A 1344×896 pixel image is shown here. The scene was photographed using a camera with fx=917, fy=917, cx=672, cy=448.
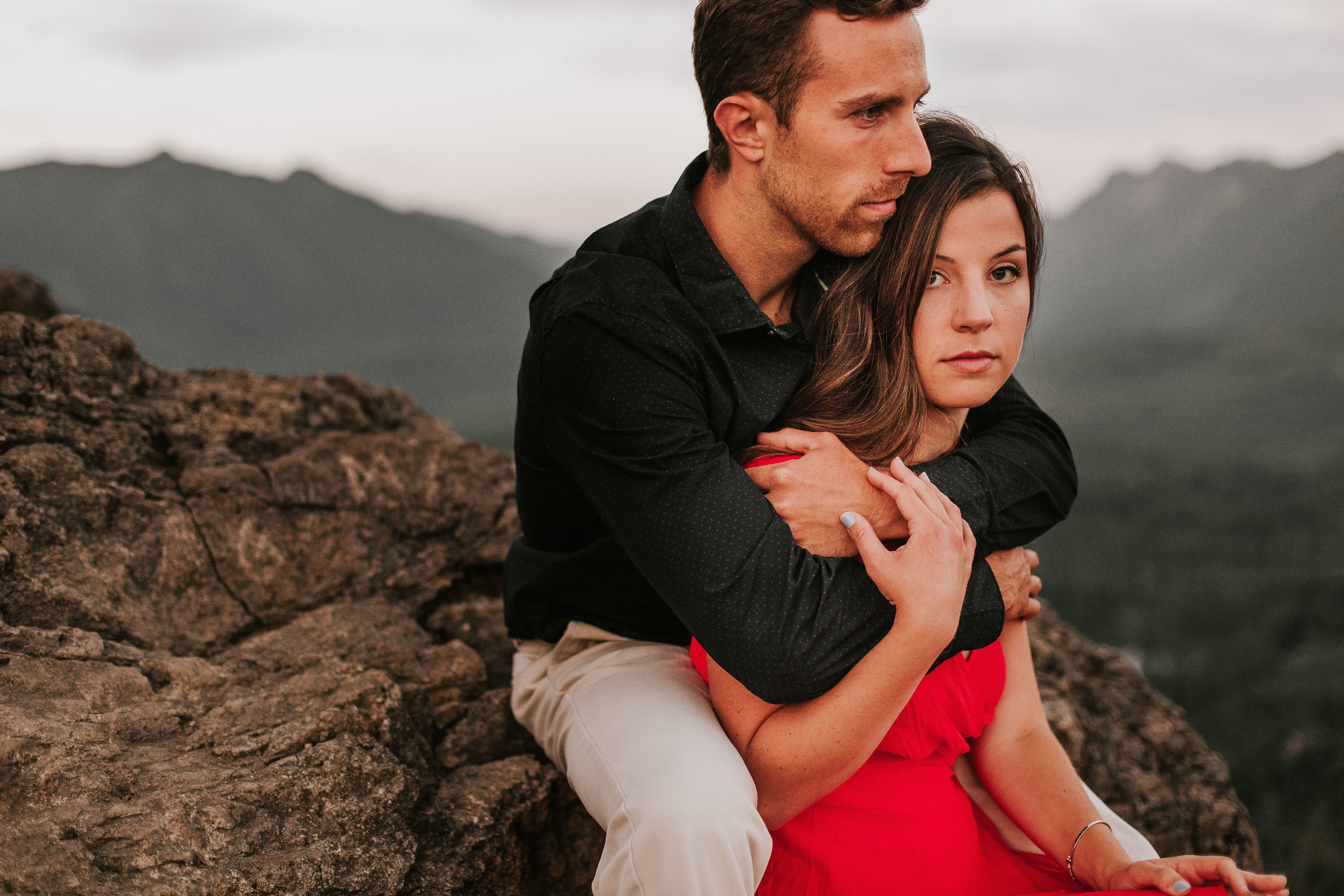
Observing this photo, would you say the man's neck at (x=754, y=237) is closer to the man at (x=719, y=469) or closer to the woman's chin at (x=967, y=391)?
the man at (x=719, y=469)

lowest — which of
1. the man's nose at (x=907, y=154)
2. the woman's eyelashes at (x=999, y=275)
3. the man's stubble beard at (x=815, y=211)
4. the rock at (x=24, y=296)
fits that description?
the rock at (x=24, y=296)

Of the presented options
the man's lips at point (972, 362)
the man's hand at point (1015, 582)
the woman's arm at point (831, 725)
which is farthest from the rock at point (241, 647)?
the man's lips at point (972, 362)

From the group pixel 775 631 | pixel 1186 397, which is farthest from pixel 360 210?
pixel 775 631

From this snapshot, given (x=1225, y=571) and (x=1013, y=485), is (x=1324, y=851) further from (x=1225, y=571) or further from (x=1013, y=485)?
(x=1225, y=571)

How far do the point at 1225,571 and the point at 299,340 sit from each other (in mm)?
83087

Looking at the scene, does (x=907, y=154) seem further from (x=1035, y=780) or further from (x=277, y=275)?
(x=277, y=275)

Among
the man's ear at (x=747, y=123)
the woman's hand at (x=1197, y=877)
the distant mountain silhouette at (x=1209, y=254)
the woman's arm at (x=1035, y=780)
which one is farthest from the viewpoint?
the distant mountain silhouette at (x=1209, y=254)

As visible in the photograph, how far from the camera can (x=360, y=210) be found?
357 ft

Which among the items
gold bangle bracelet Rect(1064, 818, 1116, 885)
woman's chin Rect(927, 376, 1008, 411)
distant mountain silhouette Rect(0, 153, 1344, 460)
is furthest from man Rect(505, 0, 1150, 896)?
distant mountain silhouette Rect(0, 153, 1344, 460)

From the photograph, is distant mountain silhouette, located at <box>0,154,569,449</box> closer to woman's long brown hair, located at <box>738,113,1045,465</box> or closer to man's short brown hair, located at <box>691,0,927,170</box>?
Answer: man's short brown hair, located at <box>691,0,927,170</box>

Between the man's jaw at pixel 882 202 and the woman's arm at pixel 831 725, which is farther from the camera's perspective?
the man's jaw at pixel 882 202

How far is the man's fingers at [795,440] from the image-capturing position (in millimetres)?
2574

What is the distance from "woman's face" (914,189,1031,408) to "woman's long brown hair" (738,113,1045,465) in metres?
0.03

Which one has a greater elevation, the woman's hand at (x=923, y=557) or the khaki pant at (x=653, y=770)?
the woman's hand at (x=923, y=557)
